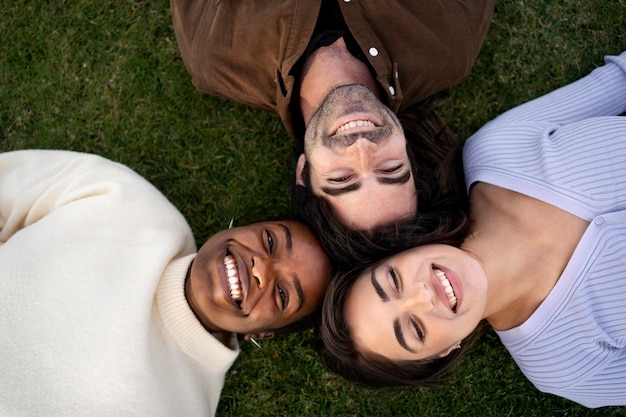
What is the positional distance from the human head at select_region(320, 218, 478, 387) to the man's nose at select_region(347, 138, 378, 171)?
0.51 meters

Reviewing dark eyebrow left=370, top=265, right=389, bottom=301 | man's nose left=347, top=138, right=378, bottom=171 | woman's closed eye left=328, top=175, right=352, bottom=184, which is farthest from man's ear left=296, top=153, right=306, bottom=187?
dark eyebrow left=370, top=265, right=389, bottom=301

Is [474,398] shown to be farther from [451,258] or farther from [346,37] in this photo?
[346,37]

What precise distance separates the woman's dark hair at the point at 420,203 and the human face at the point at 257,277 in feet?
0.56

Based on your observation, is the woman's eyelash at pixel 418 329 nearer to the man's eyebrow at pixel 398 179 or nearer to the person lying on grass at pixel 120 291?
the person lying on grass at pixel 120 291

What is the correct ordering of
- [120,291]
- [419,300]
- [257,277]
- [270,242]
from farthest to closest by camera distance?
[120,291]
[270,242]
[257,277]
[419,300]

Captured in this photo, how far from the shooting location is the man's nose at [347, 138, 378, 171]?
8.72 feet

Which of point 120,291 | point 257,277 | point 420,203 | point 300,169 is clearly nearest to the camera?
point 257,277

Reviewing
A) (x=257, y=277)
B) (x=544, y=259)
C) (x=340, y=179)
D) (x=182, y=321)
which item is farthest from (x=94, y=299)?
(x=544, y=259)

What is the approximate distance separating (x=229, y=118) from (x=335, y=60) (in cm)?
106

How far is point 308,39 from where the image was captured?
122 inches

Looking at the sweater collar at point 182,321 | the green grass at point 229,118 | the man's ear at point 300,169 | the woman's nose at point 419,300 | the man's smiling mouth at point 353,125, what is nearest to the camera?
the woman's nose at point 419,300

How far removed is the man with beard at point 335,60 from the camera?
2.85 m

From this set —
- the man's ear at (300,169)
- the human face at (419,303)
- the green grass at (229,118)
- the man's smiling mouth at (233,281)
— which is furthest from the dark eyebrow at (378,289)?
the green grass at (229,118)

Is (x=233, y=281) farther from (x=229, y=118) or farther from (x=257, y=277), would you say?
(x=229, y=118)
